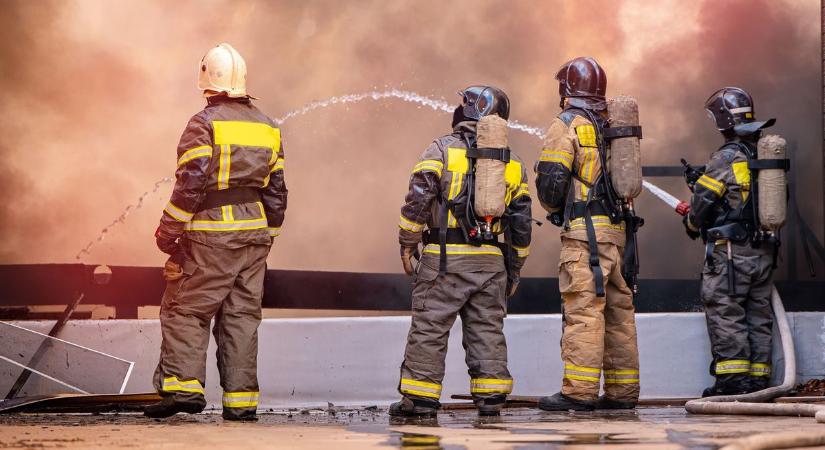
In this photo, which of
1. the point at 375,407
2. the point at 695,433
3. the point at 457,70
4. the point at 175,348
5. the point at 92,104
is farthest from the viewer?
the point at 457,70

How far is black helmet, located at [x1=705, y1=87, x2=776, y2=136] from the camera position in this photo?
7812mm

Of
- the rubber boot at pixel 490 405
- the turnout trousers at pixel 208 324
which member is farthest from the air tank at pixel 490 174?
the turnout trousers at pixel 208 324

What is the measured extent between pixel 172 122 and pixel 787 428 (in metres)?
5.33

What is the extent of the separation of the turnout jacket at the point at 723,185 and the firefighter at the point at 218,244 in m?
3.01

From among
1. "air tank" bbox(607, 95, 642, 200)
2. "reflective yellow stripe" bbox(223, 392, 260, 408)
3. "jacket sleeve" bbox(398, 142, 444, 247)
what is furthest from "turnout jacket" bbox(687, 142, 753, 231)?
"reflective yellow stripe" bbox(223, 392, 260, 408)

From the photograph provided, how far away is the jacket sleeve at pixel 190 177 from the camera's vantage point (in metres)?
5.91

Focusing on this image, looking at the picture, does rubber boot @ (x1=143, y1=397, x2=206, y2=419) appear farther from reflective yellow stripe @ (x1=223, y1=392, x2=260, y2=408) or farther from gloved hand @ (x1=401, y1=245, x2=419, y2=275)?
gloved hand @ (x1=401, y1=245, x2=419, y2=275)

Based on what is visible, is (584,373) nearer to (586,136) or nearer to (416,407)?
(416,407)

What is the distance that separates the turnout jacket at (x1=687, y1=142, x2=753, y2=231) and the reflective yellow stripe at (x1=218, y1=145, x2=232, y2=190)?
10.9 ft

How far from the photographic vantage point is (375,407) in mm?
7477

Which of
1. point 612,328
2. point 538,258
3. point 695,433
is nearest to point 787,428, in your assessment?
point 695,433

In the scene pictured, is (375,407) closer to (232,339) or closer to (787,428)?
(232,339)

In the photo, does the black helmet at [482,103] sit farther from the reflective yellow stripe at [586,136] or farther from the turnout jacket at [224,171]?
the turnout jacket at [224,171]

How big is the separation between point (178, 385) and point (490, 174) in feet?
6.69
